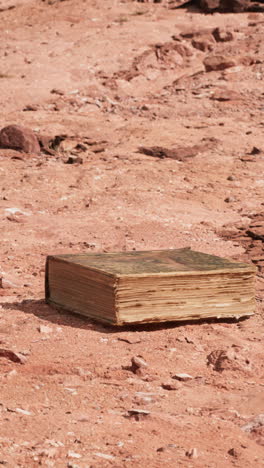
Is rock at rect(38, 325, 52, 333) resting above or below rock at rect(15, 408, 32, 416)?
below

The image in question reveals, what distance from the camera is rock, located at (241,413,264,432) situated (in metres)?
2.87

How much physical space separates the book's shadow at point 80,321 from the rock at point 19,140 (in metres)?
4.33

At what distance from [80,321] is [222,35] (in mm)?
9403

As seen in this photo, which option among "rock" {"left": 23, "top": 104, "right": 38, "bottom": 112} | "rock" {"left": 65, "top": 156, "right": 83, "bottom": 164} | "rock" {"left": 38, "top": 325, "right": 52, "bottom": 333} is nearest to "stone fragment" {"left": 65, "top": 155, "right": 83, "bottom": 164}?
"rock" {"left": 65, "top": 156, "right": 83, "bottom": 164}

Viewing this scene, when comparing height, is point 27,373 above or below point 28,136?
above

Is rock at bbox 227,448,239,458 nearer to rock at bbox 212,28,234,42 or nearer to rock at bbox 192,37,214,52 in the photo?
rock at bbox 192,37,214,52

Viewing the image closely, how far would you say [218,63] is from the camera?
11.5m

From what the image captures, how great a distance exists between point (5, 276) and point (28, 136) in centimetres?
380

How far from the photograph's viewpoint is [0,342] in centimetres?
362

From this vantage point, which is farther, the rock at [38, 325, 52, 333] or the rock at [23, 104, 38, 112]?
the rock at [23, 104, 38, 112]

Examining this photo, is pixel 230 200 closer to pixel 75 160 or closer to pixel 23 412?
pixel 75 160

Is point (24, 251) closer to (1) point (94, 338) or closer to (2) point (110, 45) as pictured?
(1) point (94, 338)

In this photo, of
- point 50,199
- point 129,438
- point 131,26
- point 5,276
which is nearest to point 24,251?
point 5,276

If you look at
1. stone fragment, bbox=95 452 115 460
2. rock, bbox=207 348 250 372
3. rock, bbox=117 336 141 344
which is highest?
stone fragment, bbox=95 452 115 460
